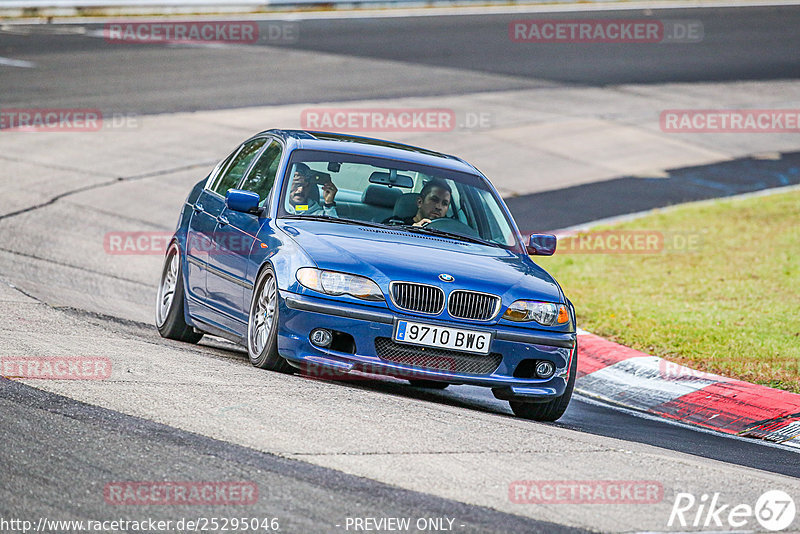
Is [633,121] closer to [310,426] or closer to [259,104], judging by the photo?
[259,104]

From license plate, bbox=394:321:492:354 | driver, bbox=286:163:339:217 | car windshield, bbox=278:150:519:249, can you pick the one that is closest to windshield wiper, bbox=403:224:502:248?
car windshield, bbox=278:150:519:249

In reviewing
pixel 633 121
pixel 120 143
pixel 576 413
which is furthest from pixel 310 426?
pixel 633 121

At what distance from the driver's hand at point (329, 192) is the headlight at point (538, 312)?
1624 mm

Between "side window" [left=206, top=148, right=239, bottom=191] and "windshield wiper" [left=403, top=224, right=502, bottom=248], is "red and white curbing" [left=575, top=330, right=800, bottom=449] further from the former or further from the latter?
"side window" [left=206, top=148, right=239, bottom=191]

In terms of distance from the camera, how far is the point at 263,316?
770 cm

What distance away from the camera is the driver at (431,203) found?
332 inches

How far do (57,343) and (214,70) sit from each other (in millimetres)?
17134

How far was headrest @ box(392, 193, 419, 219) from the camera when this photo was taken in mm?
8406

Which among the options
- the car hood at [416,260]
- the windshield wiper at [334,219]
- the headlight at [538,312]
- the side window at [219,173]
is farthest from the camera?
the side window at [219,173]

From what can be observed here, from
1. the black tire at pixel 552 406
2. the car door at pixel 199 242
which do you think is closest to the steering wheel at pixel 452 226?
the black tire at pixel 552 406

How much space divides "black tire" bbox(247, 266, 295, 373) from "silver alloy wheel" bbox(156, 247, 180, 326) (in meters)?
1.69

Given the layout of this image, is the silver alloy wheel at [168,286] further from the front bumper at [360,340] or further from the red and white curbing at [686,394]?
the red and white curbing at [686,394]

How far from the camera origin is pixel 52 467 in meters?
5.13

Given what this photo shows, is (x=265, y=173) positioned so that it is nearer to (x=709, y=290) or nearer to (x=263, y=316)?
(x=263, y=316)
